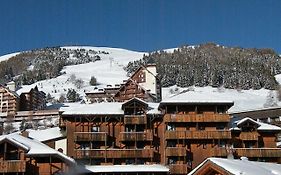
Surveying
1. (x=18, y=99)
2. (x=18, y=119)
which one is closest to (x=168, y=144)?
(x=18, y=119)

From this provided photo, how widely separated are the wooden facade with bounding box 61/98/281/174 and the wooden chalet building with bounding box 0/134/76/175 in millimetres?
7072

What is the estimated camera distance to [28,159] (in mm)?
48875

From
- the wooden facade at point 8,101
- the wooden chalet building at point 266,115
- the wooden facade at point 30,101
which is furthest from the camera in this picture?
the wooden facade at point 30,101

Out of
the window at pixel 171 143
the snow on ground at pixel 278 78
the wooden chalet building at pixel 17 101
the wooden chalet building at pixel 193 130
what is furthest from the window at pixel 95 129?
the snow on ground at pixel 278 78

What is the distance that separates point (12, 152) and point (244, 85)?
4500 inches

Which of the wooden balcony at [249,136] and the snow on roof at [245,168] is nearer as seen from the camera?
the snow on roof at [245,168]

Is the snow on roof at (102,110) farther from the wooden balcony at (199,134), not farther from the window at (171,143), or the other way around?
the window at (171,143)

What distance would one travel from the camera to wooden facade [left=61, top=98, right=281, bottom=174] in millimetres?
55875

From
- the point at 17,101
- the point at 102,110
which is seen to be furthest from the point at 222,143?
the point at 17,101

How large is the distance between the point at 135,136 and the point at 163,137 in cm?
378

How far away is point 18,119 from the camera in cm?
11144

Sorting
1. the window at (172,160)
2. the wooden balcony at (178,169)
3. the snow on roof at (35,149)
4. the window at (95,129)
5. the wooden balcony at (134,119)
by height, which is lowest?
the wooden balcony at (178,169)

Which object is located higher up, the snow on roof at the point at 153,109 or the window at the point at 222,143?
the snow on roof at the point at 153,109

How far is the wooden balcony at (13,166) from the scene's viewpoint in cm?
4731
